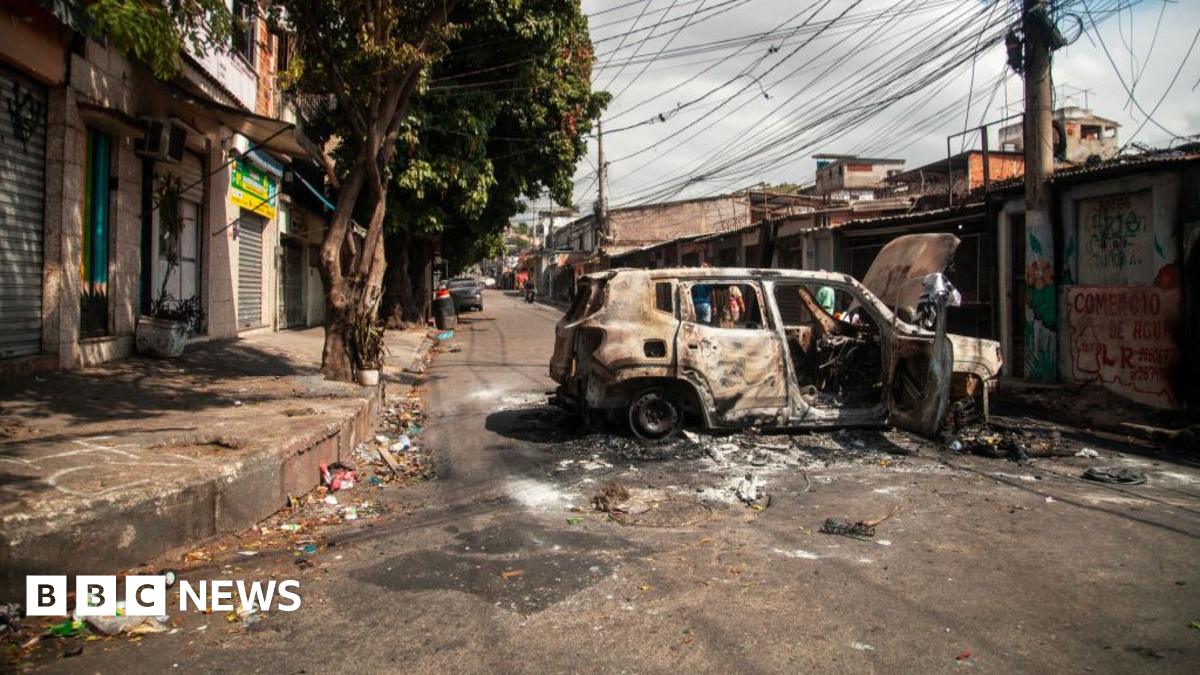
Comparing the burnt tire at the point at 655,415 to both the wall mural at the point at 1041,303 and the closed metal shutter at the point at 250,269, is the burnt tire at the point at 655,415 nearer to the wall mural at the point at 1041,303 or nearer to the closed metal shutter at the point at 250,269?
the wall mural at the point at 1041,303

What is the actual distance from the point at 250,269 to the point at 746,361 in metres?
11.1

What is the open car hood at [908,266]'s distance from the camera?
24.6 ft

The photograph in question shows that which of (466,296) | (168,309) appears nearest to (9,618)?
(168,309)

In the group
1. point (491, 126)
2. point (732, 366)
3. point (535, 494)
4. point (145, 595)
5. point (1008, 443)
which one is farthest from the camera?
point (491, 126)

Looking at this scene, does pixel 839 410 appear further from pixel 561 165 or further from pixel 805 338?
Answer: pixel 561 165

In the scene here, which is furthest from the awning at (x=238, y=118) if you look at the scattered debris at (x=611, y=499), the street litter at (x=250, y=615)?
the street litter at (x=250, y=615)

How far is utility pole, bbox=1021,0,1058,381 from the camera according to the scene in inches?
409

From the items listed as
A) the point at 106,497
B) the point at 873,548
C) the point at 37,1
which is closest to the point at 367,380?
the point at 37,1

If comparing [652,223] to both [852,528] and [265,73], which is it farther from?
[852,528]

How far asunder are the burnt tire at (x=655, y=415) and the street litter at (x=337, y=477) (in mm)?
2409

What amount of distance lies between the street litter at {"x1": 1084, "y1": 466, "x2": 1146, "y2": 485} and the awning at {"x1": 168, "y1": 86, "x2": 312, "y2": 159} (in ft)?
28.0

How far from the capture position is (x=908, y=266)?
7980mm

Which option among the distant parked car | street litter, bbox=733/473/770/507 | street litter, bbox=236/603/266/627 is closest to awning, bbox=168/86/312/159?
street litter, bbox=733/473/770/507

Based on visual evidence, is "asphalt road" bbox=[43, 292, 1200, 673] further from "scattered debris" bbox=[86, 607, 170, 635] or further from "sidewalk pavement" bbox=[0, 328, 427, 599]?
"sidewalk pavement" bbox=[0, 328, 427, 599]
